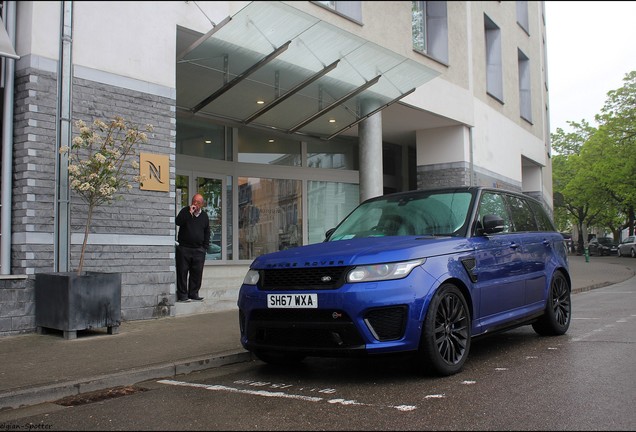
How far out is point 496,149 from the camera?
796 inches

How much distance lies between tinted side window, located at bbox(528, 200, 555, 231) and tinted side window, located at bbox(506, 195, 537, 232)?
15 cm

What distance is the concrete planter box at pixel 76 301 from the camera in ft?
23.6

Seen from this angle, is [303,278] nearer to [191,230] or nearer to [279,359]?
[279,359]

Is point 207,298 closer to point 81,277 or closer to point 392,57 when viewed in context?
point 81,277

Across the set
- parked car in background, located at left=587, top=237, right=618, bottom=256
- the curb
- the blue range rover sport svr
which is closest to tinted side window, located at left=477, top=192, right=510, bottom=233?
the blue range rover sport svr

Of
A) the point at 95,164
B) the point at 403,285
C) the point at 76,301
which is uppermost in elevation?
the point at 95,164

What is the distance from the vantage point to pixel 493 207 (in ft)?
20.6

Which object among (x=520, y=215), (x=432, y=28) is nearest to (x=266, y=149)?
(x=432, y=28)

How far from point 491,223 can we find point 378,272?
150 cm

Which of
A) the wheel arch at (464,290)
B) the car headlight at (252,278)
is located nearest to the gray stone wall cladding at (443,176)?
the wheel arch at (464,290)

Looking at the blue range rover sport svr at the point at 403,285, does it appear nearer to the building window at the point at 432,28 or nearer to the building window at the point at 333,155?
the building window at the point at 333,155

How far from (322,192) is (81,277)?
10.6m

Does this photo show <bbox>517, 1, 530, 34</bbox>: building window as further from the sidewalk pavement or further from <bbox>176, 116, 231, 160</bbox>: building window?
the sidewalk pavement

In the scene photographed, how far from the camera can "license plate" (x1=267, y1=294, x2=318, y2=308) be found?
15.7 ft
